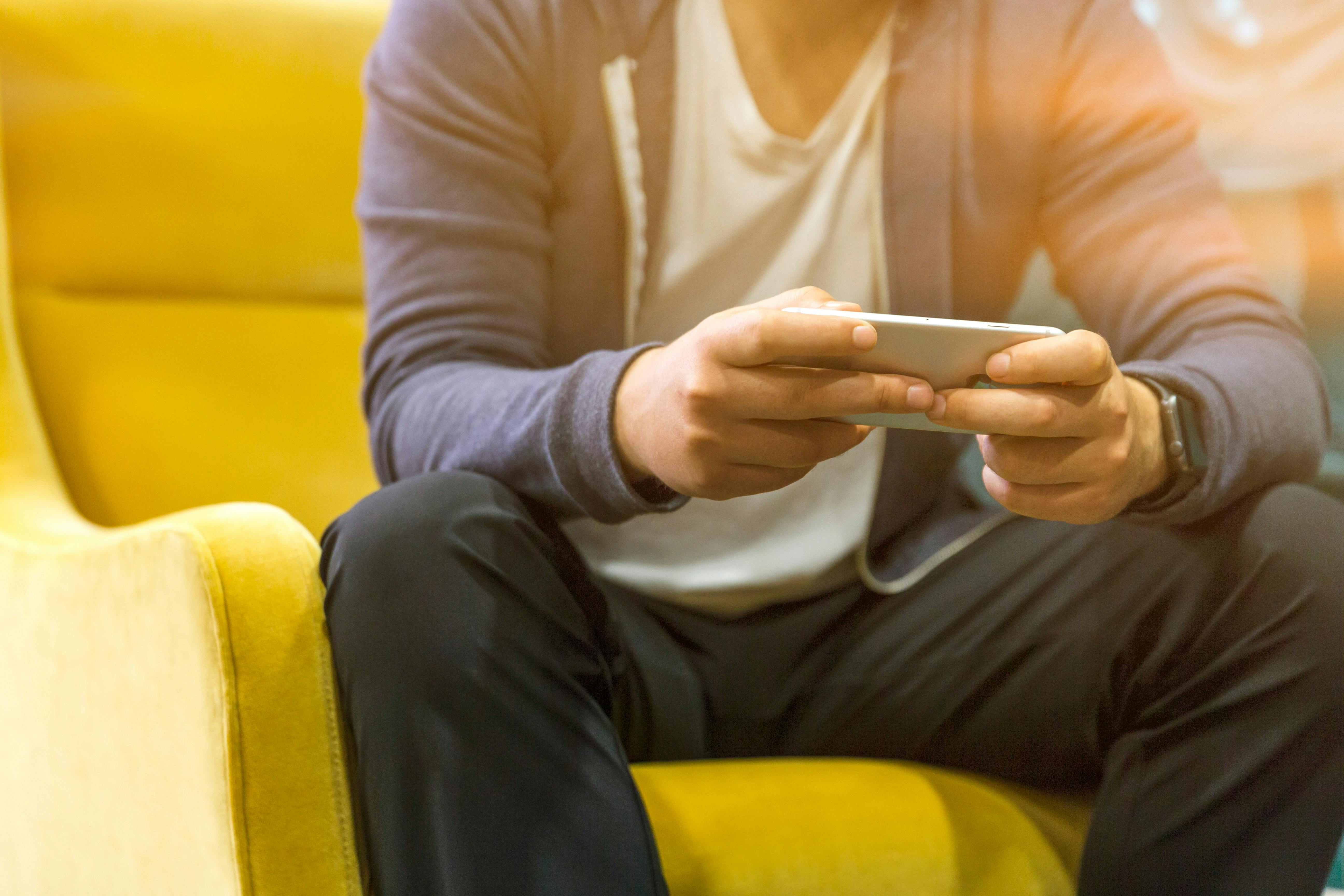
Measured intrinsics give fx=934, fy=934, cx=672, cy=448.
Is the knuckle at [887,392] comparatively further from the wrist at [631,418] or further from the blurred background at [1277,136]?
the blurred background at [1277,136]

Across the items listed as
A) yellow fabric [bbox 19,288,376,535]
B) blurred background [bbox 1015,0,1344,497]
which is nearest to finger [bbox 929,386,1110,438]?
blurred background [bbox 1015,0,1344,497]

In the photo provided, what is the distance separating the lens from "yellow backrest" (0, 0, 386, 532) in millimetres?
668

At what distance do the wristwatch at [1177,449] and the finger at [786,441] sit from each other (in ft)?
0.54

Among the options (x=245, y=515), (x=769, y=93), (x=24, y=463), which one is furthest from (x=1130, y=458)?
(x=24, y=463)

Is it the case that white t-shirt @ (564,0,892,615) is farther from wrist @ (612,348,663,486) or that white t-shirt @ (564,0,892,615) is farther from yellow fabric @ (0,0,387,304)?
yellow fabric @ (0,0,387,304)

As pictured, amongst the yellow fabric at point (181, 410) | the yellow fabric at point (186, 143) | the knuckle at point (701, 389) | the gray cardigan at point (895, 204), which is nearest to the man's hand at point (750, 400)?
the knuckle at point (701, 389)

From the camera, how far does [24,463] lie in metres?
0.61

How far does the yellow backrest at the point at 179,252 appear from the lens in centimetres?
67

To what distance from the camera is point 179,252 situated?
713 mm

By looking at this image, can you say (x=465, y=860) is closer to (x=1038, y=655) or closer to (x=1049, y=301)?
(x=1038, y=655)

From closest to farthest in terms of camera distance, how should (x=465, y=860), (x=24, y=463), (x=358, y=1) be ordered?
1. (x=465, y=860)
2. (x=24, y=463)
3. (x=358, y=1)

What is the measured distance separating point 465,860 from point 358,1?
2.34 feet

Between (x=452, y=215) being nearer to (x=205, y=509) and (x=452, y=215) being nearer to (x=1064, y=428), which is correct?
(x=205, y=509)

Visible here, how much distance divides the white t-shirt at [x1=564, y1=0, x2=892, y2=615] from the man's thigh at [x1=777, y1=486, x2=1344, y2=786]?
58 millimetres
